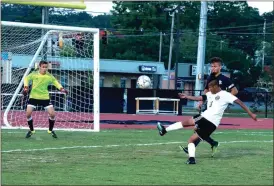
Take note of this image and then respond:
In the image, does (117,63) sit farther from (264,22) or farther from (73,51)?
(73,51)

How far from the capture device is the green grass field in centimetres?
1026

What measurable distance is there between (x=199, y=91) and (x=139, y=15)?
1291 inches

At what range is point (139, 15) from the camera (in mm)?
72625

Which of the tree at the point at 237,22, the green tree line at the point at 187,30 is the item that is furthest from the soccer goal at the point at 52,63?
the tree at the point at 237,22

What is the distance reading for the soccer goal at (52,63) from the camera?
2206cm

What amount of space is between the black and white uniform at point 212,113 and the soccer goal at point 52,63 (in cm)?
846

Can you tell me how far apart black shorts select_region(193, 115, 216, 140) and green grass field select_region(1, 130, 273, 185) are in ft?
1.59

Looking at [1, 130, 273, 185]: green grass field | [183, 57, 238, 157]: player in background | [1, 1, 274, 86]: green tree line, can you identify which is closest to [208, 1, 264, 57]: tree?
[1, 1, 274, 86]: green tree line

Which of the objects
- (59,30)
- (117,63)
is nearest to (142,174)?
(59,30)

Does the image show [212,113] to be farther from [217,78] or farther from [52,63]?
[52,63]

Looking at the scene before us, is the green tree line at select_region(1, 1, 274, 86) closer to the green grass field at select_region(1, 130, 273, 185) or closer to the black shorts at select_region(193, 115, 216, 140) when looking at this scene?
the green grass field at select_region(1, 130, 273, 185)

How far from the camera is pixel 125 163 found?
12422 mm

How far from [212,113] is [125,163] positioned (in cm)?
196

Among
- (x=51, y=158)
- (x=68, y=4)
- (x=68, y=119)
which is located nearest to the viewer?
(x=51, y=158)
